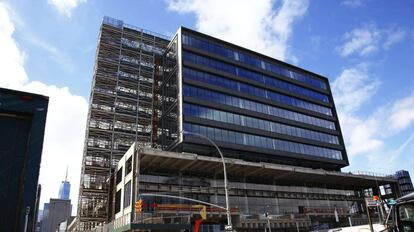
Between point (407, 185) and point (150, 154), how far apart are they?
15023 centimetres

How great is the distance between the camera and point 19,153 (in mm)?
14680

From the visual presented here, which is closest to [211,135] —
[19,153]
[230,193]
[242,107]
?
[230,193]

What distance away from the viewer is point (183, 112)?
186 feet

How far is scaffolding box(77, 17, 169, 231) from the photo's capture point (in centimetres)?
6288

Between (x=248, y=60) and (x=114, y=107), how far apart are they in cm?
3078

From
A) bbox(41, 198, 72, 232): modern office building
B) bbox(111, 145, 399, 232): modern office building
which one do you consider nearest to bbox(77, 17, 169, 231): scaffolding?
bbox(111, 145, 399, 232): modern office building

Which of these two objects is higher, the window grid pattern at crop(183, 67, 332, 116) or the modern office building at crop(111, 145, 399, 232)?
the window grid pattern at crop(183, 67, 332, 116)

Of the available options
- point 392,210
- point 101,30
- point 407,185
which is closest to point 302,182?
point 101,30

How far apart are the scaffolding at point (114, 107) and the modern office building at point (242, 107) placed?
21.7 feet

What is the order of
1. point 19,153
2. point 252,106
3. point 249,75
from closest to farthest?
point 19,153 < point 252,106 < point 249,75

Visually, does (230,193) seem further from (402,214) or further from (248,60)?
(402,214)

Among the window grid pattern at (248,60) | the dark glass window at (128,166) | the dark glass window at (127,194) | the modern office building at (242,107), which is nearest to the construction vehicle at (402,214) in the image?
the dark glass window at (127,194)

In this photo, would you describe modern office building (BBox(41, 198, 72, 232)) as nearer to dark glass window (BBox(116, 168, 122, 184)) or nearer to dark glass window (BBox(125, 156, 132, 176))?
dark glass window (BBox(116, 168, 122, 184))

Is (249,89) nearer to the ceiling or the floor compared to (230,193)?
nearer to the ceiling
